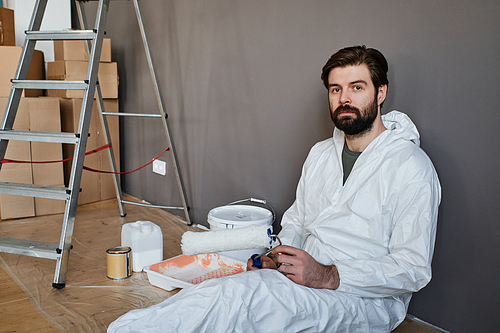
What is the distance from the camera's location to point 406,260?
4.13ft

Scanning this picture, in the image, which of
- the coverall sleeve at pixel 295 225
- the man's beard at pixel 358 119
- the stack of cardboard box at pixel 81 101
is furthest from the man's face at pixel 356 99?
the stack of cardboard box at pixel 81 101

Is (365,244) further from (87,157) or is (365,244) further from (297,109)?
(87,157)

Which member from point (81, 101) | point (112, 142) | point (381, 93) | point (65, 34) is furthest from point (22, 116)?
point (381, 93)

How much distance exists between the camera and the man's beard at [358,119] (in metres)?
1.46

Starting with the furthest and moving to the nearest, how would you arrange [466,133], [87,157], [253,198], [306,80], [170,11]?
[87,157], [170,11], [253,198], [306,80], [466,133]

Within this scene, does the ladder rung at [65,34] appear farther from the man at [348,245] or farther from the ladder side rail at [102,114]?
the man at [348,245]

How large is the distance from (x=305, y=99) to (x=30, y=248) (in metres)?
1.50

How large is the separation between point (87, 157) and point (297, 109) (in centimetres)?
209

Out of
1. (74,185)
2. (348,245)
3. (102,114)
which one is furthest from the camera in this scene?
(102,114)

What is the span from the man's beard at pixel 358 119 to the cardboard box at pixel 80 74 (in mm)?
2435

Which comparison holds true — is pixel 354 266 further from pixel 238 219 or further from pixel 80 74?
pixel 80 74

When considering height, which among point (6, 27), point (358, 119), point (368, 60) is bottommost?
point (358, 119)

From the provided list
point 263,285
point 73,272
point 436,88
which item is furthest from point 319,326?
point 73,272

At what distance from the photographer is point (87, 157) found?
345 cm
